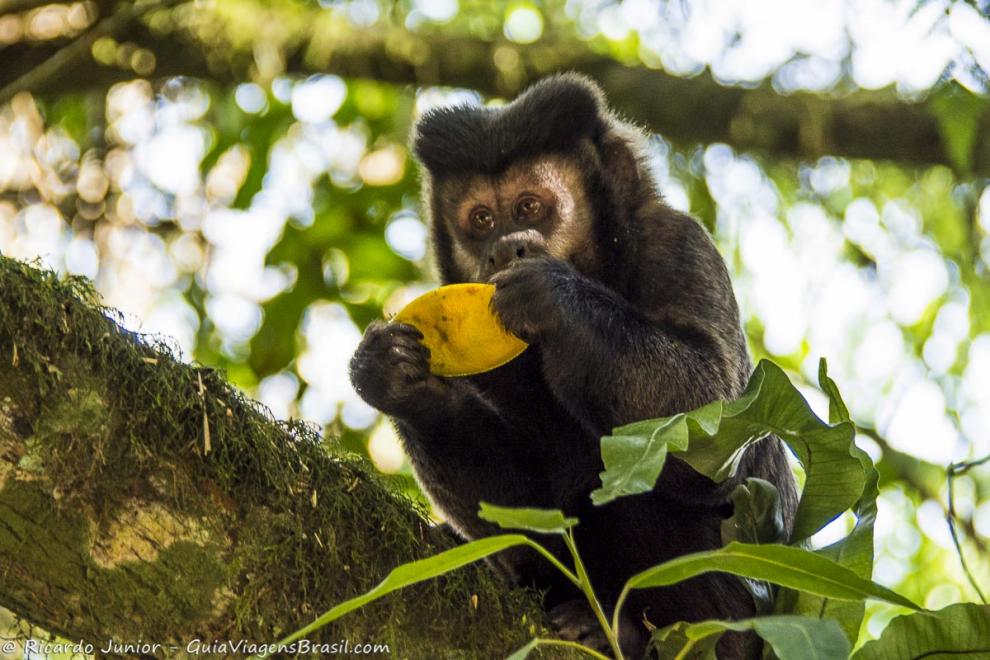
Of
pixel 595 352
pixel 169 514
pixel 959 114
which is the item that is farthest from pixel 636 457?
pixel 959 114

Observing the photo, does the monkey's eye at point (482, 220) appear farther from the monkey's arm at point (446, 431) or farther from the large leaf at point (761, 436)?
the large leaf at point (761, 436)

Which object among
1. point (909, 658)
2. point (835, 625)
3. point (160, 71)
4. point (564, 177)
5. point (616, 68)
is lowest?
point (160, 71)

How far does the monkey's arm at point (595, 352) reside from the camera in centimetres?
461

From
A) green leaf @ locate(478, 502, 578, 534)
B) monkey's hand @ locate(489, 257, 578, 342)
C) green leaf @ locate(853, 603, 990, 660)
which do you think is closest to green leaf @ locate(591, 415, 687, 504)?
green leaf @ locate(478, 502, 578, 534)

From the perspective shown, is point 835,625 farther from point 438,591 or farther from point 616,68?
point 616,68

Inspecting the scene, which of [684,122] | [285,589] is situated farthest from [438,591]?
[684,122]

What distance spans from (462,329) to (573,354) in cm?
45

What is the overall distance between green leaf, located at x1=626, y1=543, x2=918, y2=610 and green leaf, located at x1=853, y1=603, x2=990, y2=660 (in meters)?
0.42

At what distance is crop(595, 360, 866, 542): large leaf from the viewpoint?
279 cm

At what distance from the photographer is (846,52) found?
7.89 metres

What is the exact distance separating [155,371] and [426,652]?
1151 mm

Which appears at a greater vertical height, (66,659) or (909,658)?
(909,658)

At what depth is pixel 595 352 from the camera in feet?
15.2

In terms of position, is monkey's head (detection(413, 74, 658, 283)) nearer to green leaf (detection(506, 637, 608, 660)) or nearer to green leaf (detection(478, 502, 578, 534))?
green leaf (detection(506, 637, 608, 660))
